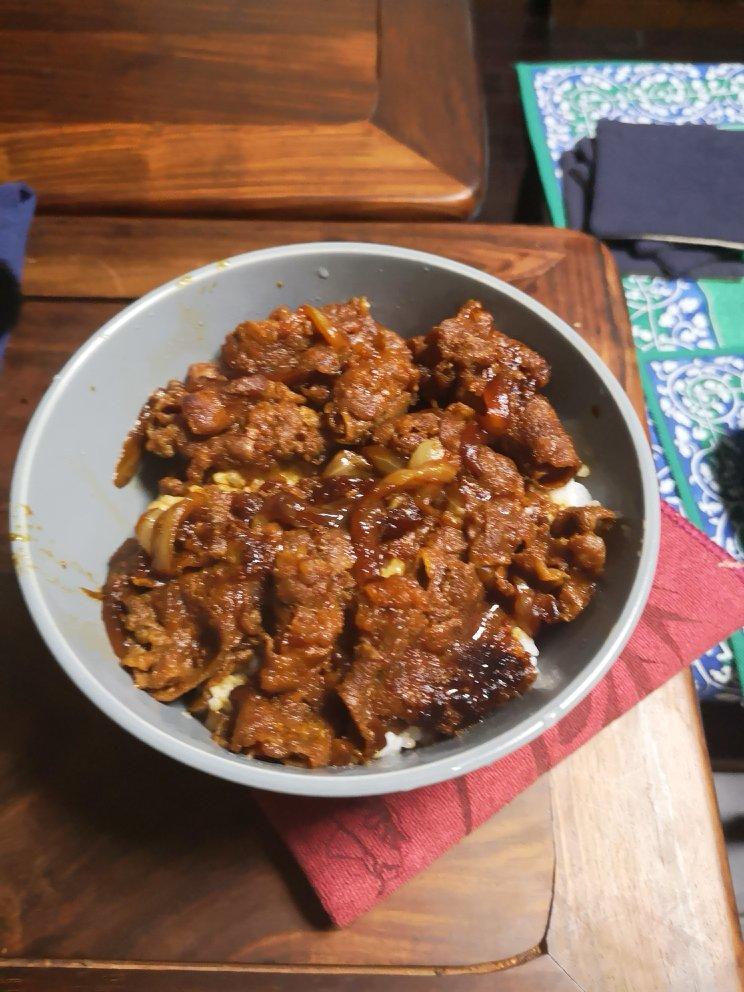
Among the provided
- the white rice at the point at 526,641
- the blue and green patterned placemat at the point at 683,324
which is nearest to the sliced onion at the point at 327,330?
the white rice at the point at 526,641

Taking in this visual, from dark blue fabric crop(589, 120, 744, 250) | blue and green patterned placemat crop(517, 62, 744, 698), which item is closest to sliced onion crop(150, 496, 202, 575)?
blue and green patterned placemat crop(517, 62, 744, 698)

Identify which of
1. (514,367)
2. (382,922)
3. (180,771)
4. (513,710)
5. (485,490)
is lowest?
(382,922)

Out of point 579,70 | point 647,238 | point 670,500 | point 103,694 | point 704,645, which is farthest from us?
point 579,70

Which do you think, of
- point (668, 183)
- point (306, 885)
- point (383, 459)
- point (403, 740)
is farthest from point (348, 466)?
point (668, 183)

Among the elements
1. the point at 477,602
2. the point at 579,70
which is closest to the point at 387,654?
the point at 477,602

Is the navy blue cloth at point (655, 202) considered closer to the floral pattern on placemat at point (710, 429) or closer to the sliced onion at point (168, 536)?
the floral pattern on placemat at point (710, 429)

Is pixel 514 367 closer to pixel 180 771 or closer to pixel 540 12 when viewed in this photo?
pixel 180 771
